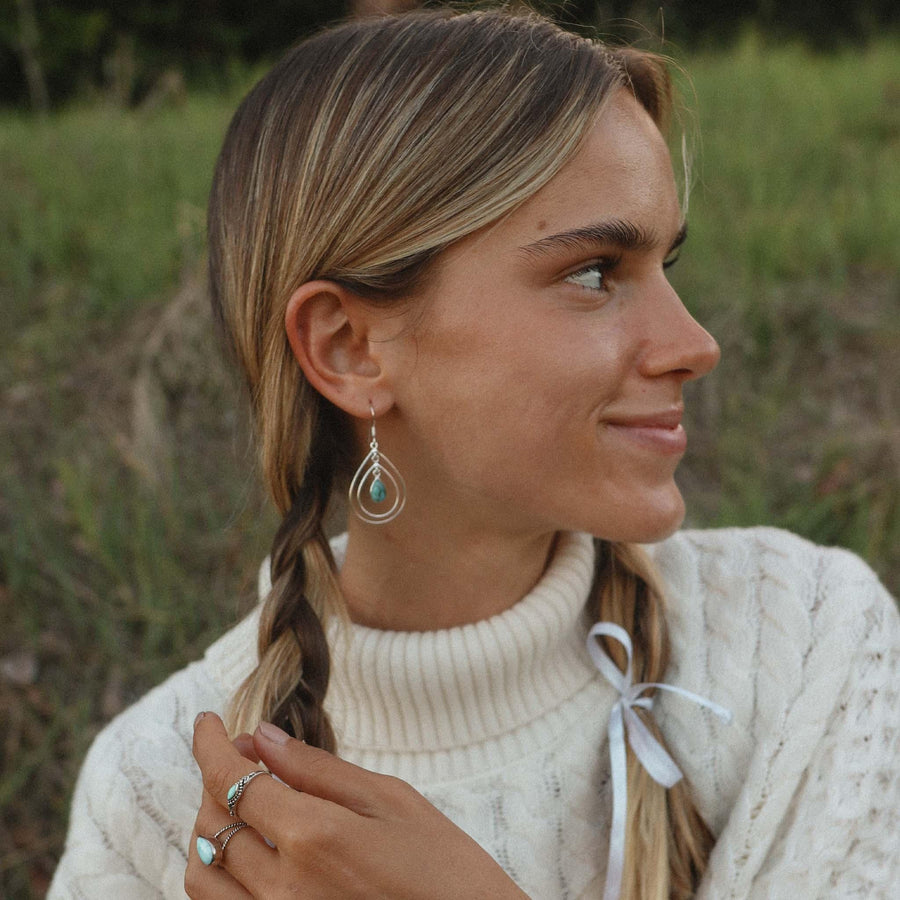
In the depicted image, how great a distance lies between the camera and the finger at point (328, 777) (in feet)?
4.25

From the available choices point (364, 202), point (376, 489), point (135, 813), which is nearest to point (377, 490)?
point (376, 489)

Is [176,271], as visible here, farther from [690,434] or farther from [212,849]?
[212,849]

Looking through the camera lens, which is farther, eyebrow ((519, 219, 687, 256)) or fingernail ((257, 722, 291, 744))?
eyebrow ((519, 219, 687, 256))

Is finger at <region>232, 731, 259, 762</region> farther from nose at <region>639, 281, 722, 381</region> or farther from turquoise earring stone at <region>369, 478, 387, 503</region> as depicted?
nose at <region>639, 281, 722, 381</region>

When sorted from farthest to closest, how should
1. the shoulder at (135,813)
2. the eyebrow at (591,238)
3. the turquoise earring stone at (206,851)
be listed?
the shoulder at (135,813) < the eyebrow at (591,238) < the turquoise earring stone at (206,851)

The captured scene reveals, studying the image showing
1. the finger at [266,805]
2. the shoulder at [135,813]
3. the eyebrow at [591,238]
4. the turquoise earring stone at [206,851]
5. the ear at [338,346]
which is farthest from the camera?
the shoulder at [135,813]

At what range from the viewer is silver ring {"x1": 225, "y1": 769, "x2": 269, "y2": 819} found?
4.32 feet

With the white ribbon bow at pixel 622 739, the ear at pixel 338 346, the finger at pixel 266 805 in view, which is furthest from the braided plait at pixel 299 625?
the white ribbon bow at pixel 622 739

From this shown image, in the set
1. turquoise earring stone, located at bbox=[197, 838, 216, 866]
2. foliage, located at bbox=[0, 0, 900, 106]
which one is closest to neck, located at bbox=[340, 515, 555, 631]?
turquoise earring stone, located at bbox=[197, 838, 216, 866]

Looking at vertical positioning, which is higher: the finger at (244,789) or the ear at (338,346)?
the ear at (338,346)

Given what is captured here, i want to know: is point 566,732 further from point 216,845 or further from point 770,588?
point 216,845

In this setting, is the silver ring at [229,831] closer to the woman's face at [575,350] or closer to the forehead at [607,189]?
the woman's face at [575,350]

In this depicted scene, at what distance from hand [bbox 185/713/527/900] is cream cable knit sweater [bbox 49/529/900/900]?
36cm

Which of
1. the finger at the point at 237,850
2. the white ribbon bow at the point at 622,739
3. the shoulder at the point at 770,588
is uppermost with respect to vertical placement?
the finger at the point at 237,850
